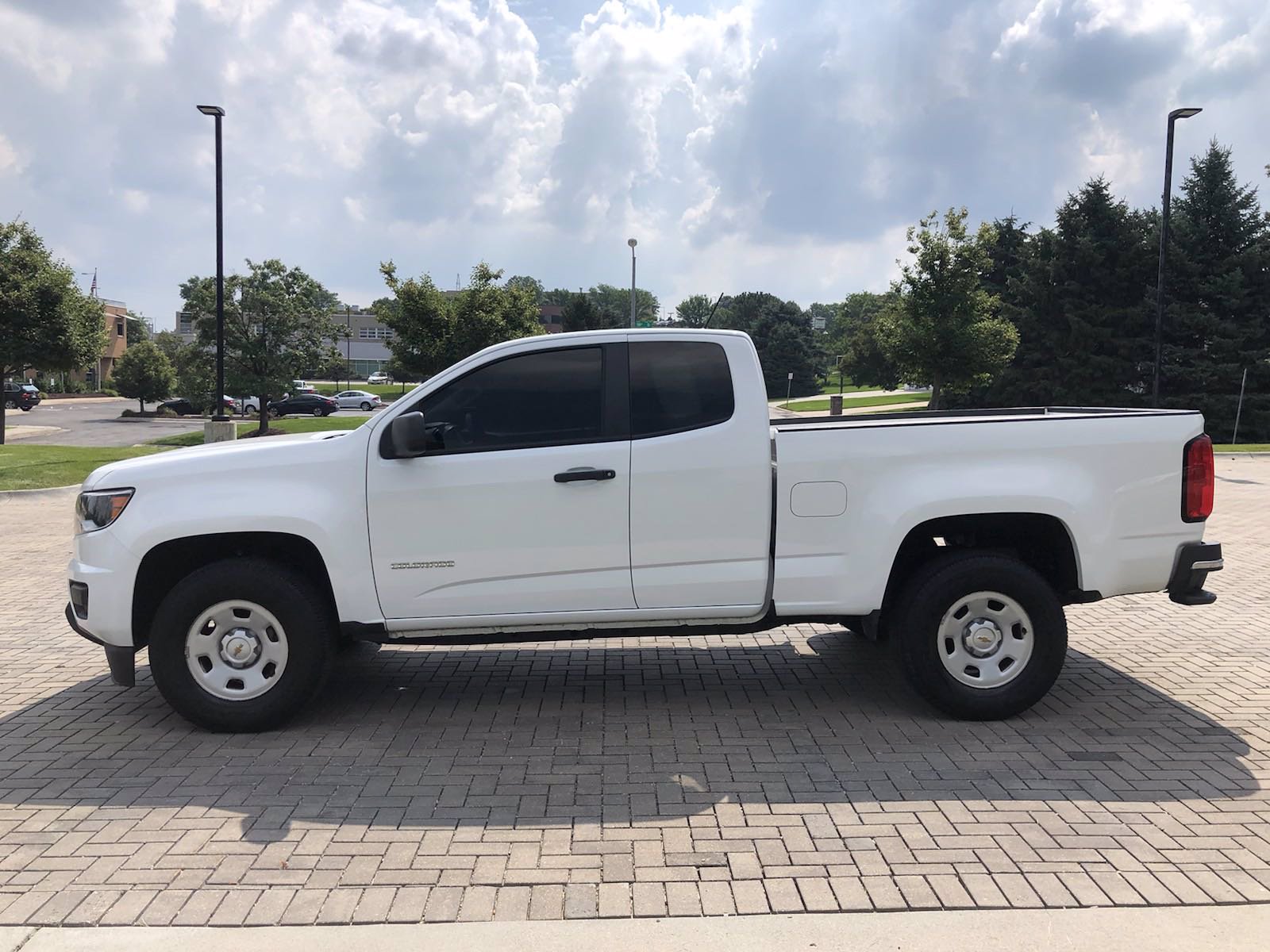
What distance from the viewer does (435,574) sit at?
5.14 m

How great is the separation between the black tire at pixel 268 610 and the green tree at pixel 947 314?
80.3 ft

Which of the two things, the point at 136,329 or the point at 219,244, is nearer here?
the point at 219,244

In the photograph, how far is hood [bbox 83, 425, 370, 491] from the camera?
512 centimetres

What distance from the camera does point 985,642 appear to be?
5.25m

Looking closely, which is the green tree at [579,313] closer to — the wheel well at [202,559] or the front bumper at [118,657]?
the wheel well at [202,559]

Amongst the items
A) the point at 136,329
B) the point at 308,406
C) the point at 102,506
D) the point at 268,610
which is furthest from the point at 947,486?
the point at 136,329

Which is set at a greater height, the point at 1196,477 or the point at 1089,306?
the point at 1089,306

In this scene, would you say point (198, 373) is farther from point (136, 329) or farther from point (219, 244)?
point (136, 329)

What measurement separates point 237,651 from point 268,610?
29 cm

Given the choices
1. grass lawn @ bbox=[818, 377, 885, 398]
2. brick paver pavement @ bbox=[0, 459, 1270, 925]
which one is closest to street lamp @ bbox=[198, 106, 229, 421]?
brick paver pavement @ bbox=[0, 459, 1270, 925]

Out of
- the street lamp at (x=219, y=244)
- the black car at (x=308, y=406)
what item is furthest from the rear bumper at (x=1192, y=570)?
the black car at (x=308, y=406)

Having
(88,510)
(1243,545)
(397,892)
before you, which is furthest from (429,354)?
(397,892)

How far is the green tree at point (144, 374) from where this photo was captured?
5034 centimetres

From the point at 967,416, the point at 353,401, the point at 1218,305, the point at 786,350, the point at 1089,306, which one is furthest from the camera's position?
the point at 786,350
